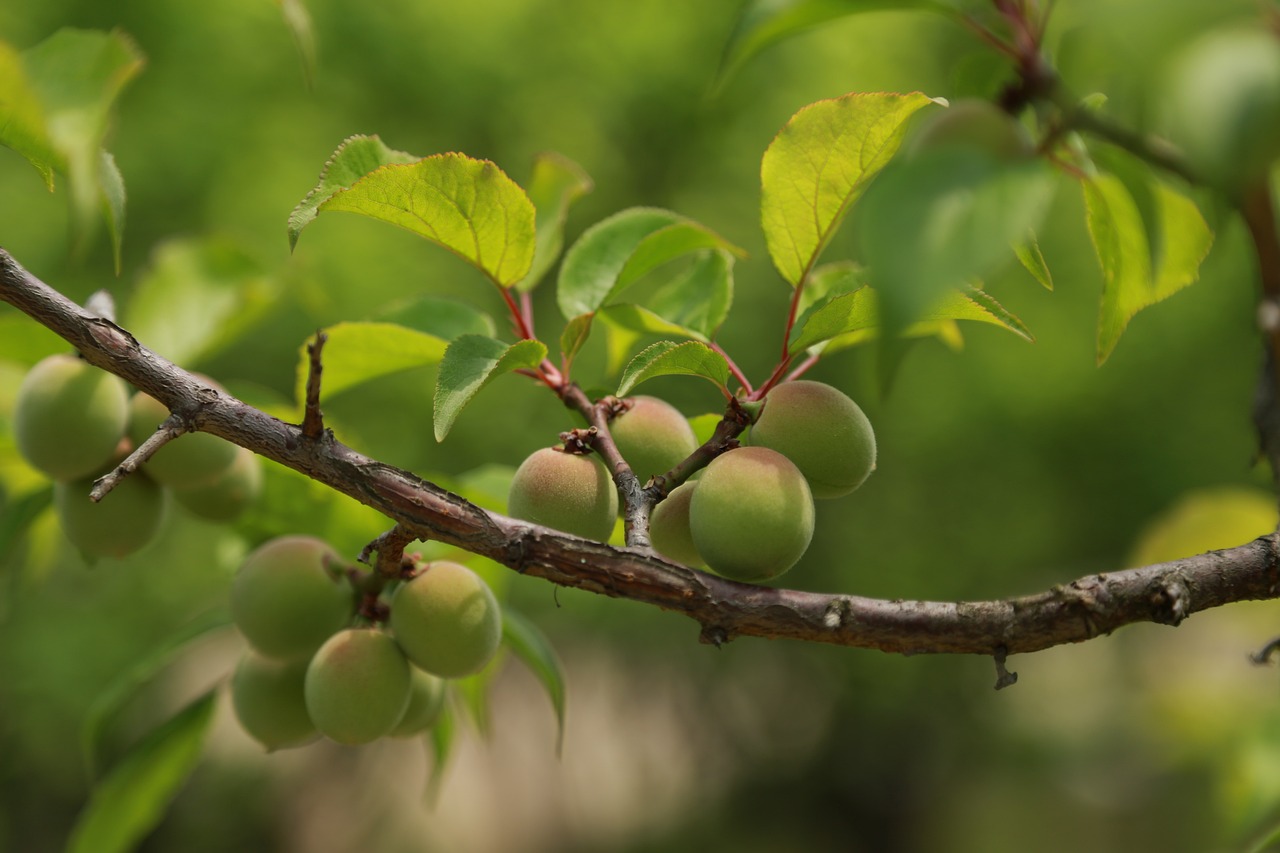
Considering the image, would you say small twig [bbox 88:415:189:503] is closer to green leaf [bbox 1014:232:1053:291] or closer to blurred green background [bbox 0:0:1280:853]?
green leaf [bbox 1014:232:1053:291]

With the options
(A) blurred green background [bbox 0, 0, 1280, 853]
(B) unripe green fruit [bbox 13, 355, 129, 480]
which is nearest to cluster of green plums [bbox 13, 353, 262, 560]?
(B) unripe green fruit [bbox 13, 355, 129, 480]

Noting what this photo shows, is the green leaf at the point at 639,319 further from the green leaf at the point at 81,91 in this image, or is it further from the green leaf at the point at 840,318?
the green leaf at the point at 81,91

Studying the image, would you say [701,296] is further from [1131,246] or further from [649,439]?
[1131,246]

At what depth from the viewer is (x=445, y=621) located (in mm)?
573

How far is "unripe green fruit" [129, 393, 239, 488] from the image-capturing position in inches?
27.5

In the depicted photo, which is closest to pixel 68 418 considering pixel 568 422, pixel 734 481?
pixel 734 481

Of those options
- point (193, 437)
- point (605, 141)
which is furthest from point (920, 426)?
point (193, 437)

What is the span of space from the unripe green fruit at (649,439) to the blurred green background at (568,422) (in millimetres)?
2008

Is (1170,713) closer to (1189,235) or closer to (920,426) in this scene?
(1189,235)

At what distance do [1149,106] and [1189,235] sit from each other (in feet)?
0.33

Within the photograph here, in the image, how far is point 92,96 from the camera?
38 centimetres

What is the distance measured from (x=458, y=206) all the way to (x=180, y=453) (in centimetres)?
30

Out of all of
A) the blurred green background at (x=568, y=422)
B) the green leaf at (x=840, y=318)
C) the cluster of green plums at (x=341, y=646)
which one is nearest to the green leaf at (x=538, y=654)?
the cluster of green plums at (x=341, y=646)

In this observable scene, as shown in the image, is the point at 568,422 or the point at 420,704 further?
the point at 568,422
